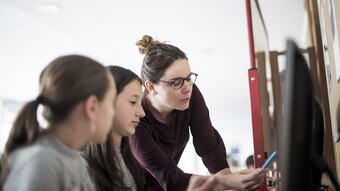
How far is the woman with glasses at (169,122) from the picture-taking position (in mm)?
1229

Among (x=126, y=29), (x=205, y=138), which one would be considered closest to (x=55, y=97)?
(x=205, y=138)

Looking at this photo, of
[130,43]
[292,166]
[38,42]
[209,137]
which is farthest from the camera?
[130,43]

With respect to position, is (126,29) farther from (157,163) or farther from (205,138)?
(157,163)

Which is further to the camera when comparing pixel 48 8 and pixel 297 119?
pixel 48 8

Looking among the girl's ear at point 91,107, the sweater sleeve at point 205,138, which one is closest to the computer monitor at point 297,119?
the girl's ear at point 91,107

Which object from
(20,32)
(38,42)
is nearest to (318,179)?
(20,32)

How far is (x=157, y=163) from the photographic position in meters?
1.21

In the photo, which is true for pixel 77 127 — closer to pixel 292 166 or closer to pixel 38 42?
pixel 292 166

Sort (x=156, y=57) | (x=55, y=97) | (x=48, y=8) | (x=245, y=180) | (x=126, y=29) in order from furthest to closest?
(x=126, y=29)
(x=48, y=8)
(x=156, y=57)
(x=245, y=180)
(x=55, y=97)

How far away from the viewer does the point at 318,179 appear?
0.59 metres

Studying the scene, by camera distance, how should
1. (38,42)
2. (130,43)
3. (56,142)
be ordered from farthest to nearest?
(130,43) → (38,42) → (56,142)

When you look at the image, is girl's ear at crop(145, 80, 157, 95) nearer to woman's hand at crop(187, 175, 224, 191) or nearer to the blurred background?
woman's hand at crop(187, 175, 224, 191)

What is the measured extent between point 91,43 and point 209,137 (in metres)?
3.00

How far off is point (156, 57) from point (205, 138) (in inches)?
15.1
